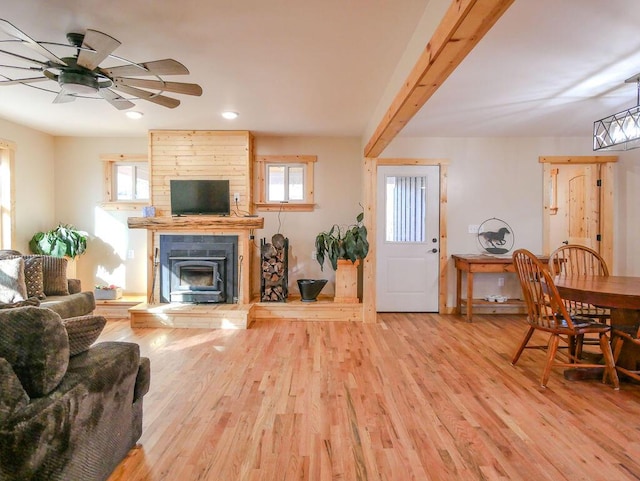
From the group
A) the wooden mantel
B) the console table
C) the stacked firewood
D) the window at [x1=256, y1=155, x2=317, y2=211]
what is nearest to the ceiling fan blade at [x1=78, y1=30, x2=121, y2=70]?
the wooden mantel

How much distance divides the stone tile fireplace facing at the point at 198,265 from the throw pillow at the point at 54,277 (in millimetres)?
1084

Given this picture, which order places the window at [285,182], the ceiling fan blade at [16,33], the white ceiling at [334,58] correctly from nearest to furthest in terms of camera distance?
the ceiling fan blade at [16,33], the white ceiling at [334,58], the window at [285,182]

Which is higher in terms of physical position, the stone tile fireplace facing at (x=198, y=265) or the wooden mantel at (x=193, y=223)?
the wooden mantel at (x=193, y=223)

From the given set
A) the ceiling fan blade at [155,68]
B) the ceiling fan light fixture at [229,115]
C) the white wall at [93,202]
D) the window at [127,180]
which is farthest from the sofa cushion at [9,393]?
the window at [127,180]

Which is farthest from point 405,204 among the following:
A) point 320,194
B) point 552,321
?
point 552,321

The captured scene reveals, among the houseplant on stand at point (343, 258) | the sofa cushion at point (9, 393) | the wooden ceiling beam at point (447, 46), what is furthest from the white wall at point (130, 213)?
the sofa cushion at point (9, 393)

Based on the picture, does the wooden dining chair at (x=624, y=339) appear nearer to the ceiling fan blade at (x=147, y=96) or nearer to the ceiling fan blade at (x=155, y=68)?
the ceiling fan blade at (x=155, y=68)

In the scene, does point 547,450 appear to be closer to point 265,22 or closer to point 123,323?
point 265,22

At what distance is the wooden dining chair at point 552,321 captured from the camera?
2.67 metres

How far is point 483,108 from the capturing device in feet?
12.4

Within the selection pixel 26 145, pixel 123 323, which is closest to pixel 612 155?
pixel 123 323

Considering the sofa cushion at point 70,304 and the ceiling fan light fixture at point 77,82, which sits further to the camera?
the sofa cushion at point 70,304

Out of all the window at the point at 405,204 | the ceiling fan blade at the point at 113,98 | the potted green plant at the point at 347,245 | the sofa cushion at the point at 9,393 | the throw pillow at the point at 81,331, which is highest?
the ceiling fan blade at the point at 113,98

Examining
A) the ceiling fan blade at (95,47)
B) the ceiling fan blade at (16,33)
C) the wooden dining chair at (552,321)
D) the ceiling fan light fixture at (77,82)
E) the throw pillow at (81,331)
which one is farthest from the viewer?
the wooden dining chair at (552,321)
